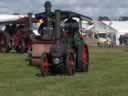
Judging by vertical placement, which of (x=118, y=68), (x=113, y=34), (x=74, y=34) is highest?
(x=74, y=34)

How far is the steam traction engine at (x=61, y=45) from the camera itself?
50.6ft

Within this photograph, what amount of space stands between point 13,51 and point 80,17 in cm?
1316

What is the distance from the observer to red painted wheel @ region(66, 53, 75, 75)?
1526cm

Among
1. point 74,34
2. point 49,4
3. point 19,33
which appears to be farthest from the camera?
point 19,33

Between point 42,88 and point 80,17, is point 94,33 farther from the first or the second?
point 42,88

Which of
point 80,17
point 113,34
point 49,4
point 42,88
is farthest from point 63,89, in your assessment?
point 113,34

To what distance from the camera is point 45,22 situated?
1894cm

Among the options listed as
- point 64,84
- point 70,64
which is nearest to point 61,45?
point 70,64

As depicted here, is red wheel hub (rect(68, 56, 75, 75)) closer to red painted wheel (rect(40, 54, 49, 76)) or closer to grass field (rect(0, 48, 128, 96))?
grass field (rect(0, 48, 128, 96))

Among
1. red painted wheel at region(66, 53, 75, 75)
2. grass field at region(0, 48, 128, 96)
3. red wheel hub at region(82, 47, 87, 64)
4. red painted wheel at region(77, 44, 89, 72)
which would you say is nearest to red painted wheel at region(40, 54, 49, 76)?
grass field at region(0, 48, 128, 96)

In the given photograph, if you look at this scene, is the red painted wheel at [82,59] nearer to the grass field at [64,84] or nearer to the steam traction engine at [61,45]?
the steam traction engine at [61,45]

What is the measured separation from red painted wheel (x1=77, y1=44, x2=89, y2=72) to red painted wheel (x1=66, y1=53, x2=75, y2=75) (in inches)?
24.2

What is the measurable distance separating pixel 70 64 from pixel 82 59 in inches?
44.4

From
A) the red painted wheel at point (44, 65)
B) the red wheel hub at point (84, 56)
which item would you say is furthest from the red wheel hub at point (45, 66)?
the red wheel hub at point (84, 56)
